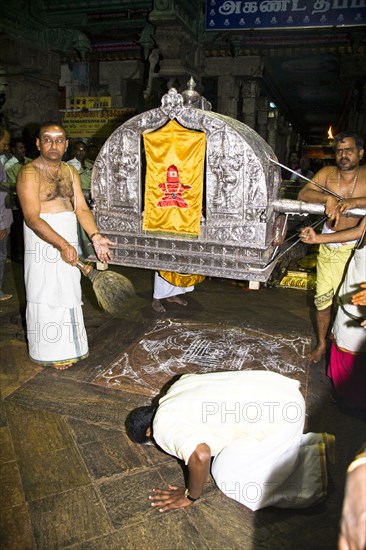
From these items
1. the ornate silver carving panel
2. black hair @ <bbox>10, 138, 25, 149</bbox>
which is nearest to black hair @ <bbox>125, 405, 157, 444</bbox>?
the ornate silver carving panel

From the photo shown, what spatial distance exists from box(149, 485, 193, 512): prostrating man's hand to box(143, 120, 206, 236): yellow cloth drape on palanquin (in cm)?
184

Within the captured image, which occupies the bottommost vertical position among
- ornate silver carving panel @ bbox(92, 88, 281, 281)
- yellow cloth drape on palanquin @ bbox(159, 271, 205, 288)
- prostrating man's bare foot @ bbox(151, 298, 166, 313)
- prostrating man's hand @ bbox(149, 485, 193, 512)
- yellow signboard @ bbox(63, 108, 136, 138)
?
prostrating man's hand @ bbox(149, 485, 193, 512)

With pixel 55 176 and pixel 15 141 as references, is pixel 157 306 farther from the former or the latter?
pixel 15 141

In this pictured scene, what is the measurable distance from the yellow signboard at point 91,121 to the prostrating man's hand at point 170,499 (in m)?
11.7

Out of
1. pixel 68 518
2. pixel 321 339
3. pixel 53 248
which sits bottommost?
pixel 68 518

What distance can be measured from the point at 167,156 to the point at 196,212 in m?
0.50

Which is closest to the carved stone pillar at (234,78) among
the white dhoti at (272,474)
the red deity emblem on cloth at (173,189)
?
the red deity emblem on cloth at (173,189)

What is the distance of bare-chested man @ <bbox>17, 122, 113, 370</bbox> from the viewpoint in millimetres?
3436

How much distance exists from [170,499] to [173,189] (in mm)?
2201

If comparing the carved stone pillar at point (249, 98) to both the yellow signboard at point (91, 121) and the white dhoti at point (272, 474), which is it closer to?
the yellow signboard at point (91, 121)

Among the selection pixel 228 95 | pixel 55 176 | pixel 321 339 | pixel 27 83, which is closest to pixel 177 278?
pixel 321 339

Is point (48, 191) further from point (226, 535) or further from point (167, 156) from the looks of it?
point (226, 535)

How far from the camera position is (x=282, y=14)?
25.3 feet

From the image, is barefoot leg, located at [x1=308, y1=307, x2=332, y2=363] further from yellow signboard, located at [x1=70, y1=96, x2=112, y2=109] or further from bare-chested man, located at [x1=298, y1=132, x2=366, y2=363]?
yellow signboard, located at [x1=70, y1=96, x2=112, y2=109]
